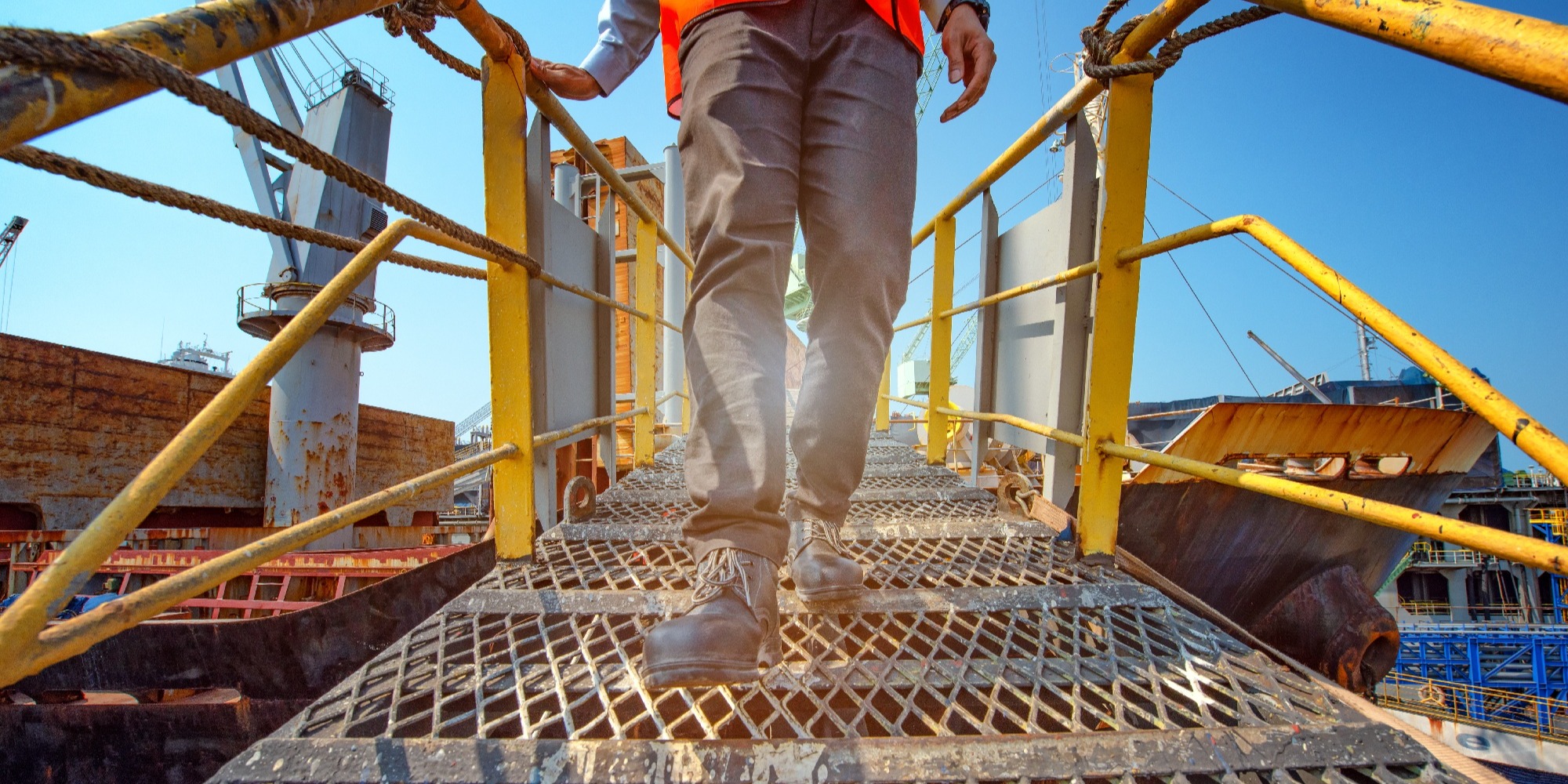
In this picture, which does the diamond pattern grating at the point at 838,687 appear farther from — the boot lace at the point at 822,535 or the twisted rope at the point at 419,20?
the twisted rope at the point at 419,20

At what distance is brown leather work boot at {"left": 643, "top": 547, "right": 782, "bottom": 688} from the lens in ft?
2.89

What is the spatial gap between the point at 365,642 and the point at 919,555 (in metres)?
1.46

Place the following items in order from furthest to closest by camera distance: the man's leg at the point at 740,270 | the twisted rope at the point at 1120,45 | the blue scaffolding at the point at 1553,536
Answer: the blue scaffolding at the point at 1553,536 → the twisted rope at the point at 1120,45 → the man's leg at the point at 740,270

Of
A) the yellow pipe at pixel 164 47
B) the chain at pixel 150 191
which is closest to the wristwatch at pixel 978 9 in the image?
the yellow pipe at pixel 164 47

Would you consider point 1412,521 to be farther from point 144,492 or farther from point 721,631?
point 144,492

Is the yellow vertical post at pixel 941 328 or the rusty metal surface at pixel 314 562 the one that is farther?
the yellow vertical post at pixel 941 328

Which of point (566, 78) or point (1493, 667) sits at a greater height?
point (566, 78)

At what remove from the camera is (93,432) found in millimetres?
5234

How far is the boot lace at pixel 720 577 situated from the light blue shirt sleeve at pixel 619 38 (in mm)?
1202

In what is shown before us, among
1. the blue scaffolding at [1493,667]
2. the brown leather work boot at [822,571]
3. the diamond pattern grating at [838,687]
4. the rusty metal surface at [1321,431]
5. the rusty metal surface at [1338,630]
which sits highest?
the rusty metal surface at [1321,431]

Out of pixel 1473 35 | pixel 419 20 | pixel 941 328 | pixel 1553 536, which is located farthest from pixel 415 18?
pixel 1553 536

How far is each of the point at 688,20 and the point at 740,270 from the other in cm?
59

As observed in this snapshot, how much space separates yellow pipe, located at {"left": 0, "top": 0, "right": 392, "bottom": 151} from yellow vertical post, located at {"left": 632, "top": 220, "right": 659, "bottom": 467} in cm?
214

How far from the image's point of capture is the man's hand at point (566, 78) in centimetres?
149
